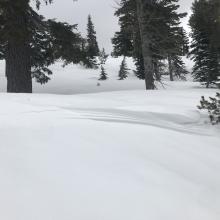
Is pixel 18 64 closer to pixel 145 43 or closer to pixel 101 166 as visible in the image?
pixel 145 43

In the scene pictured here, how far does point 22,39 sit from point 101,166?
27.3ft

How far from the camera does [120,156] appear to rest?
398cm

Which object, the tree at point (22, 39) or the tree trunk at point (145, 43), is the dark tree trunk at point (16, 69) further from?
the tree trunk at point (145, 43)

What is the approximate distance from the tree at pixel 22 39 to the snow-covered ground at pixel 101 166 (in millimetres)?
6079

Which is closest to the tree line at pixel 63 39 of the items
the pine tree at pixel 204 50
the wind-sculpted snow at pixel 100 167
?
the wind-sculpted snow at pixel 100 167

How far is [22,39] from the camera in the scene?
11.2 meters

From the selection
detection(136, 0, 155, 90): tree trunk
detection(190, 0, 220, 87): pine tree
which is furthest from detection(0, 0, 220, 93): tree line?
detection(190, 0, 220, 87): pine tree

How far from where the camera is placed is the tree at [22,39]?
1111cm

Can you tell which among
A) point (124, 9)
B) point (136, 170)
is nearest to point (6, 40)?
point (124, 9)

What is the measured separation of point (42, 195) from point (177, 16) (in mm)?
15317

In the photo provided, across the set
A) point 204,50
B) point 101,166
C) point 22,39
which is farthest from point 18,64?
point 204,50

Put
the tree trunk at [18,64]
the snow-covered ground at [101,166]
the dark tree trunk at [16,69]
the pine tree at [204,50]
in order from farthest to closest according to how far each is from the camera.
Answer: the pine tree at [204,50] < the dark tree trunk at [16,69] < the tree trunk at [18,64] < the snow-covered ground at [101,166]

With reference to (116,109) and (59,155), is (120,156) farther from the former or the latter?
(116,109)

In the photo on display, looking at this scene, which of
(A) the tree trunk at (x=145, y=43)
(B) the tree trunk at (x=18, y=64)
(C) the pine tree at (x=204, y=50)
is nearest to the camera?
(B) the tree trunk at (x=18, y=64)
